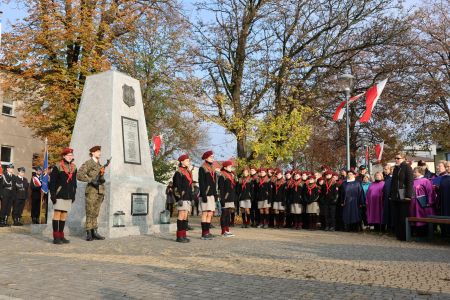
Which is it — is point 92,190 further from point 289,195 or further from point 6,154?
point 6,154

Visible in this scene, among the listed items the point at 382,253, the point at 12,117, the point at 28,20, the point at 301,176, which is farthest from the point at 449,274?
the point at 12,117

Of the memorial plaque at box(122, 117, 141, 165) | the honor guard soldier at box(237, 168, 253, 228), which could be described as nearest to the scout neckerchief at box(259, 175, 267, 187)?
the honor guard soldier at box(237, 168, 253, 228)

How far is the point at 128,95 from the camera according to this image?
12.9 metres

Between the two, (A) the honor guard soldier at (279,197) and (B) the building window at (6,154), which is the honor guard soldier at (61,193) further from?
(B) the building window at (6,154)

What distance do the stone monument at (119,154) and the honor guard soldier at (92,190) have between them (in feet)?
1.76

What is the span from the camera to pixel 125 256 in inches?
319

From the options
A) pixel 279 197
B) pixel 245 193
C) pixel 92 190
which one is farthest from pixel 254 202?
pixel 92 190

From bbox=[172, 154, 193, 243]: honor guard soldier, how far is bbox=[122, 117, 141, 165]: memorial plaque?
6.65 feet

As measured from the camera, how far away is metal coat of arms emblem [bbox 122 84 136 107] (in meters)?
12.8

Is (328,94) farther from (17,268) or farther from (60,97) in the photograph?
(17,268)

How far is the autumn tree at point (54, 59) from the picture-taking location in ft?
67.3

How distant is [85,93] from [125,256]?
6207mm

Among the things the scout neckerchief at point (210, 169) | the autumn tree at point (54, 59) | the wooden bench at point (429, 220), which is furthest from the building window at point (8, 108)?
the wooden bench at point (429, 220)

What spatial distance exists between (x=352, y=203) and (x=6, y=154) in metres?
Answer: 23.5
